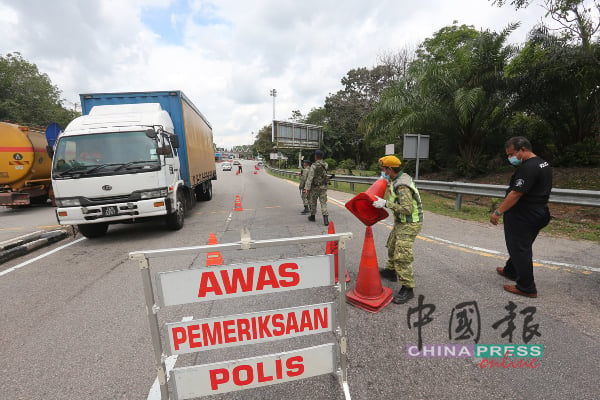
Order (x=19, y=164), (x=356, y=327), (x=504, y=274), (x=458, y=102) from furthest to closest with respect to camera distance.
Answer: (x=458, y=102), (x=19, y=164), (x=504, y=274), (x=356, y=327)

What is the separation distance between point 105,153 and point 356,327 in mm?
5703

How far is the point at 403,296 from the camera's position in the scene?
10.6ft

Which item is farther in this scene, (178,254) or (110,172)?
(110,172)

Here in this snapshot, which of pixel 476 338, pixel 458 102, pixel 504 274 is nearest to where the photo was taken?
pixel 476 338

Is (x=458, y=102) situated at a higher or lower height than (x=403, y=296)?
higher

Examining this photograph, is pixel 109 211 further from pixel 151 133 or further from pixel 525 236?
pixel 525 236

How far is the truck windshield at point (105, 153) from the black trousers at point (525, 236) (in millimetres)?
6018

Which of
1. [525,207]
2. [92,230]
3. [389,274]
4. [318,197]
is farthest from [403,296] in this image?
[92,230]

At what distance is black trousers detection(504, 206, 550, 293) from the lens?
3244 millimetres

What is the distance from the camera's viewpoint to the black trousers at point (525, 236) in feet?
10.6

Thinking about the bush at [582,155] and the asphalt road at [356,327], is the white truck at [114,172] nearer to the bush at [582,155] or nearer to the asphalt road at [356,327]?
the asphalt road at [356,327]

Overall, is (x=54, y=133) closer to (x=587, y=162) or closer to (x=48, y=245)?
(x=48, y=245)

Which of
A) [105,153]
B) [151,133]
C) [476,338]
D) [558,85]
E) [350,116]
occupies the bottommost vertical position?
[476,338]

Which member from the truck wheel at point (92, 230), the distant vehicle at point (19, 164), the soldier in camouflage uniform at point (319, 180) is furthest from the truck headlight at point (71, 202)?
the distant vehicle at point (19, 164)
